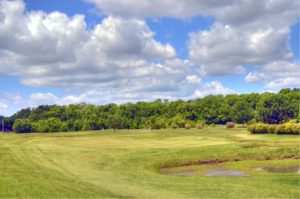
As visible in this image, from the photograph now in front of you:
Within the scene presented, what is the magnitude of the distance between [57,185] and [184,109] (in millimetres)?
136668

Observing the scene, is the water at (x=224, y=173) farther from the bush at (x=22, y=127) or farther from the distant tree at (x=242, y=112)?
the bush at (x=22, y=127)

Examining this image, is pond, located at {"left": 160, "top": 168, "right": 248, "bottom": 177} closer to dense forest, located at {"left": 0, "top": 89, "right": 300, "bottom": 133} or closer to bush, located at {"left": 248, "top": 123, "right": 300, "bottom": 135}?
bush, located at {"left": 248, "top": 123, "right": 300, "bottom": 135}

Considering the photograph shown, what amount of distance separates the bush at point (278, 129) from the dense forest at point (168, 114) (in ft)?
161

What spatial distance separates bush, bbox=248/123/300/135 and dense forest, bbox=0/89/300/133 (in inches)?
1928

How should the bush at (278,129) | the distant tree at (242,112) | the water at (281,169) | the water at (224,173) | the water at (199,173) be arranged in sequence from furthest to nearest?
the distant tree at (242,112), the bush at (278,129), the water at (281,169), the water at (199,173), the water at (224,173)

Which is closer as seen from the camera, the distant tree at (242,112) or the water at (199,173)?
the water at (199,173)

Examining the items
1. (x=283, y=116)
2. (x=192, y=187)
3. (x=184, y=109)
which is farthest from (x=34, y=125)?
(x=192, y=187)

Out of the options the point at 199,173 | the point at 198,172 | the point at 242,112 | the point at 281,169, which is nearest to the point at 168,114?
the point at 242,112

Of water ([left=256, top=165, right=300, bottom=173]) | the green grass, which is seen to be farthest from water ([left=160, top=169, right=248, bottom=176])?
water ([left=256, top=165, right=300, bottom=173])

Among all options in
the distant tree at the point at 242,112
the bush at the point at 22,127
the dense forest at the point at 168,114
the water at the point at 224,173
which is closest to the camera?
the water at the point at 224,173

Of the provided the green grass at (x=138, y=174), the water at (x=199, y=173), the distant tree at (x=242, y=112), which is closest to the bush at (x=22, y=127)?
the distant tree at (x=242, y=112)

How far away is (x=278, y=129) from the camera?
77812 millimetres

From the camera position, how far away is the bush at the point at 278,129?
74875 mm

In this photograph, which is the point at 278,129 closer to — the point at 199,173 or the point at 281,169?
the point at 281,169
